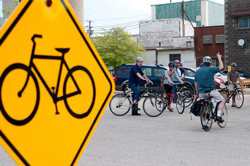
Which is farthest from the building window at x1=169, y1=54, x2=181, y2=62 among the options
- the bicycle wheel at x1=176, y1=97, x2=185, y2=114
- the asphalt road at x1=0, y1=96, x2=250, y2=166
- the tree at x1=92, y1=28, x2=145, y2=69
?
the asphalt road at x1=0, y1=96, x2=250, y2=166

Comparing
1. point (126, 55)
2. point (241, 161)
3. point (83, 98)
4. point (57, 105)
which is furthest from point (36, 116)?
point (126, 55)

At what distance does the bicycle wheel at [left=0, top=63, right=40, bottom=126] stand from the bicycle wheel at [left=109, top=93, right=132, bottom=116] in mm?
10854

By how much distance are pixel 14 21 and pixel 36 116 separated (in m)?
0.54

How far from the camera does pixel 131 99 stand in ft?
43.3

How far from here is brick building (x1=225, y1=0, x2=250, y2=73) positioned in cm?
3250

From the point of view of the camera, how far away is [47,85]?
2.28m

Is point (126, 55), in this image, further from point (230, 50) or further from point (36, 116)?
point (36, 116)

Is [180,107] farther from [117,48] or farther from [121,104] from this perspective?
[117,48]

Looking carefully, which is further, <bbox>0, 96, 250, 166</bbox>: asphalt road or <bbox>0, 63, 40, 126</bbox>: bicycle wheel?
<bbox>0, 96, 250, 166</bbox>: asphalt road

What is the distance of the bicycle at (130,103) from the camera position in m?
12.8

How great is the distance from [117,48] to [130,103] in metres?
40.2

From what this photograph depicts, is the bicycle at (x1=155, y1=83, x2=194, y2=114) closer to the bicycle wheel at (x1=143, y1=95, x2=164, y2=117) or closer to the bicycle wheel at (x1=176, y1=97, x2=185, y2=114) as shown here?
the bicycle wheel at (x1=176, y1=97, x2=185, y2=114)

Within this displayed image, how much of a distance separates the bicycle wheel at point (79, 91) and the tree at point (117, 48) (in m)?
49.6

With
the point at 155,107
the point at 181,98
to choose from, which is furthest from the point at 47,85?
the point at 181,98
